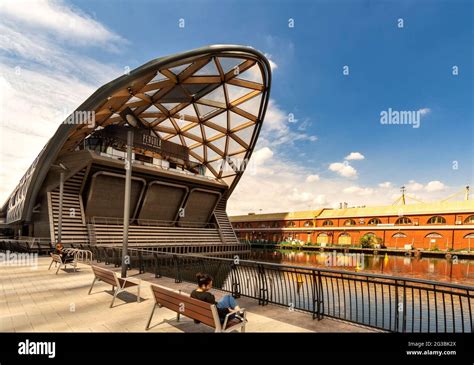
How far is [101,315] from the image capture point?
6.69 m

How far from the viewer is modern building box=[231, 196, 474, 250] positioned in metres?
40.2

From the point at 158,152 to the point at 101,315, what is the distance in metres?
31.6

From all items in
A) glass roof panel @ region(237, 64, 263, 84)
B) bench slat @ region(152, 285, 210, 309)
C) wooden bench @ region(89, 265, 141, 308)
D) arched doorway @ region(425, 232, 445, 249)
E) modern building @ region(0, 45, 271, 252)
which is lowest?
arched doorway @ region(425, 232, 445, 249)

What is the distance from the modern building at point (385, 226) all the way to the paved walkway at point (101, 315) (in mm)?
43253

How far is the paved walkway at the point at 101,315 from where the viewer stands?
588cm

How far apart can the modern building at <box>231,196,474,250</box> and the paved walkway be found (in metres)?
43.3

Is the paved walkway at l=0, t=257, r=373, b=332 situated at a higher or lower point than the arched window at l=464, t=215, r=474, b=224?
lower

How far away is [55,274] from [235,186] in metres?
34.8

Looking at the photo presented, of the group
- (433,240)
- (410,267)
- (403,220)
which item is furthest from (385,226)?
(410,267)

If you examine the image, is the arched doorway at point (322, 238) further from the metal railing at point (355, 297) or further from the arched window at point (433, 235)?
the metal railing at point (355, 297)

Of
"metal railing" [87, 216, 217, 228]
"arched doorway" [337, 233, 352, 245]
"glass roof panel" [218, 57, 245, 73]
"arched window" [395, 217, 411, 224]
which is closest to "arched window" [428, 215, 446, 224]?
"arched window" [395, 217, 411, 224]

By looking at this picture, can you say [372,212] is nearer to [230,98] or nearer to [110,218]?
[230,98]

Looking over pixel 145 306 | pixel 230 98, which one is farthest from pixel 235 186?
pixel 145 306

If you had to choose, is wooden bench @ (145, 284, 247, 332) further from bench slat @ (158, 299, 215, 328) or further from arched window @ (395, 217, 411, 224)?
arched window @ (395, 217, 411, 224)
